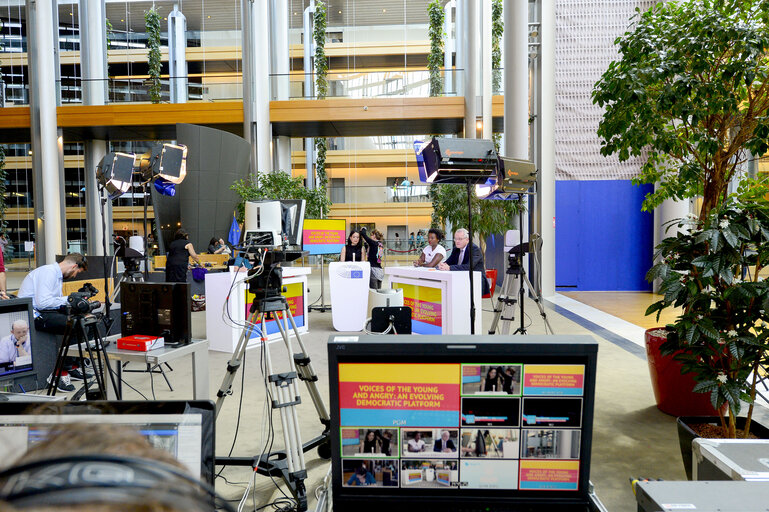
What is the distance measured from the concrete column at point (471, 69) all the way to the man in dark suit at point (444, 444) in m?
12.7

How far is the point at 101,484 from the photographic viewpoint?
323mm

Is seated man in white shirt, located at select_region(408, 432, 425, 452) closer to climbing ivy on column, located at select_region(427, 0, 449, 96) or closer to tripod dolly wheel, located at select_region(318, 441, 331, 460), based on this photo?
tripod dolly wheel, located at select_region(318, 441, 331, 460)

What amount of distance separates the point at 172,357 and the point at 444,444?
2396 millimetres

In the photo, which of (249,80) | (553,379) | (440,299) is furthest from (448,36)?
(553,379)

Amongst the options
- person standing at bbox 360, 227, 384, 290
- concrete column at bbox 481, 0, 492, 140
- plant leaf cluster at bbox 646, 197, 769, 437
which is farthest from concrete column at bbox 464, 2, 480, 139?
plant leaf cluster at bbox 646, 197, 769, 437

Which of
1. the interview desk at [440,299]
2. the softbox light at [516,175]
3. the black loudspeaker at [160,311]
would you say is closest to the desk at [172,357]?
the black loudspeaker at [160,311]

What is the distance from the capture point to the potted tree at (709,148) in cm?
268

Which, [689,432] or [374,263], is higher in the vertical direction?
[374,263]

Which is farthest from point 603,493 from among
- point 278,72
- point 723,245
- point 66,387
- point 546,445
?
point 278,72

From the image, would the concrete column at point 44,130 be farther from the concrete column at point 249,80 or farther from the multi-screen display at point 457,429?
the multi-screen display at point 457,429

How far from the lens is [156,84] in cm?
1520

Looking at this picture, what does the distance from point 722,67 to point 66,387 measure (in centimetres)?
569

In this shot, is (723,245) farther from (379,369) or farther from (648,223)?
(648,223)

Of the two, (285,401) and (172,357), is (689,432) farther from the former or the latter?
(172,357)
